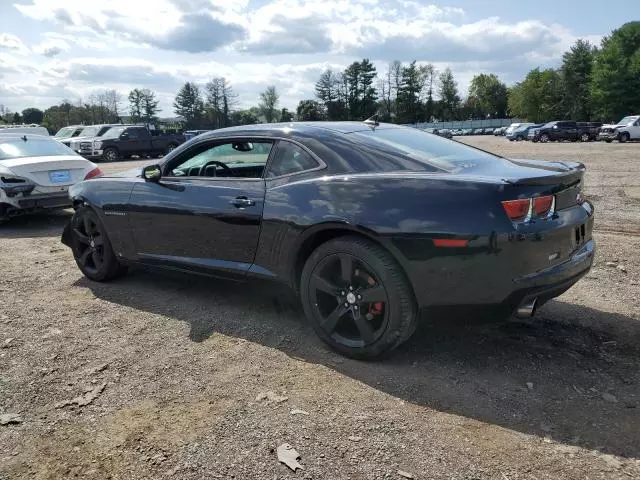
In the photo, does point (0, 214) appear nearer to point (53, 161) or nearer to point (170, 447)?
point (53, 161)

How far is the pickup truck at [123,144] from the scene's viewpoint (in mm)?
26719

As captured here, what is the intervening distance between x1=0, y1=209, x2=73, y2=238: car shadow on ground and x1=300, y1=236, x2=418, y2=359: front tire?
6.01 meters

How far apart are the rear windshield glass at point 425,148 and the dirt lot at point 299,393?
1046 mm

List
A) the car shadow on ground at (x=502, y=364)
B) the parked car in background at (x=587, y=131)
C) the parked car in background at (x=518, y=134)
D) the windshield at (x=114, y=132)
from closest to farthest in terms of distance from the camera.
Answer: the car shadow on ground at (x=502, y=364) → the windshield at (x=114, y=132) → the parked car in background at (x=587, y=131) → the parked car in background at (x=518, y=134)

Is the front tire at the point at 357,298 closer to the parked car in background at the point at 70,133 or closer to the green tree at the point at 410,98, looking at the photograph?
the parked car in background at the point at 70,133

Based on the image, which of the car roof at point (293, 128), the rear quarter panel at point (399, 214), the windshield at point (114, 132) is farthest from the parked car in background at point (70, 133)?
the rear quarter panel at point (399, 214)

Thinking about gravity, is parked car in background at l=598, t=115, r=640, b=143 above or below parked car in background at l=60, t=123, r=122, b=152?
below

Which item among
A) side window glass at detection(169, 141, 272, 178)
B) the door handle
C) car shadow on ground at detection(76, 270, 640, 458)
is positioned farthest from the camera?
side window glass at detection(169, 141, 272, 178)

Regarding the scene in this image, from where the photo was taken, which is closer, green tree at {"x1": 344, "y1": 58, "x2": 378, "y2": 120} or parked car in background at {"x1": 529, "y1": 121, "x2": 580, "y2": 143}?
parked car in background at {"x1": 529, "y1": 121, "x2": 580, "y2": 143}

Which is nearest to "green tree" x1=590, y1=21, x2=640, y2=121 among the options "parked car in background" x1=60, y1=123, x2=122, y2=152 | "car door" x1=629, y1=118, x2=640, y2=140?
"car door" x1=629, y1=118, x2=640, y2=140

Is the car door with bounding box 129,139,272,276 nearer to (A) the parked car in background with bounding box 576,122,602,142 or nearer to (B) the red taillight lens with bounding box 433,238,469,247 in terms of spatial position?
Answer: (B) the red taillight lens with bounding box 433,238,469,247

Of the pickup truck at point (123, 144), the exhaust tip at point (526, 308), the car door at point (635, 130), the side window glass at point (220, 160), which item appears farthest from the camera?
the car door at point (635, 130)

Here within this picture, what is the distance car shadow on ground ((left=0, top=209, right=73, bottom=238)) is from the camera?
826 cm

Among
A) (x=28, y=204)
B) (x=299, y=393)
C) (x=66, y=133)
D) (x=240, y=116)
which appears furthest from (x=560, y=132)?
(x=240, y=116)
